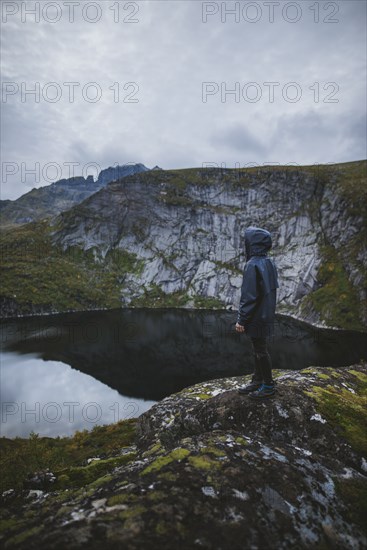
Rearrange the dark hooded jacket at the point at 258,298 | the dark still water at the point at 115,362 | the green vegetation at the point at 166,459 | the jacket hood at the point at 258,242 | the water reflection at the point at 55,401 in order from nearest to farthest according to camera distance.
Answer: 1. the green vegetation at the point at 166,459
2. the dark hooded jacket at the point at 258,298
3. the jacket hood at the point at 258,242
4. the water reflection at the point at 55,401
5. the dark still water at the point at 115,362

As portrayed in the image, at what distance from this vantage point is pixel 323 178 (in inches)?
5182

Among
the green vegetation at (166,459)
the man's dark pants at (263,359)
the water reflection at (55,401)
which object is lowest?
the water reflection at (55,401)

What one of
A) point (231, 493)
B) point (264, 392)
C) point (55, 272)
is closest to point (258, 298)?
point (264, 392)

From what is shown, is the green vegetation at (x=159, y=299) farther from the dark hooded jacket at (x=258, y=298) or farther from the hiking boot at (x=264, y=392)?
the dark hooded jacket at (x=258, y=298)

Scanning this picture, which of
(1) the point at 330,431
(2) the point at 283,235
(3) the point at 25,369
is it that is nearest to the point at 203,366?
(3) the point at 25,369

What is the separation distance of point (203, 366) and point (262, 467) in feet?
142

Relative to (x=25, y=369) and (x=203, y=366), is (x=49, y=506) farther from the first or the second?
(x=25, y=369)

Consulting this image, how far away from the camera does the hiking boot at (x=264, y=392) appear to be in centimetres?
812

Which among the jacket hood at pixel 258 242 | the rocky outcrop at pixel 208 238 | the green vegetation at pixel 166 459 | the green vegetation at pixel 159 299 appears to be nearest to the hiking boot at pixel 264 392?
the green vegetation at pixel 166 459

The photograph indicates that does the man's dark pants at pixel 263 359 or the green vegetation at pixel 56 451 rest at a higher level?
the man's dark pants at pixel 263 359

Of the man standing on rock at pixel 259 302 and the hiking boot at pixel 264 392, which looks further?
the hiking boot at pixel 264 392

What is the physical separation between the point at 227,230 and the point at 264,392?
14209 centimetres

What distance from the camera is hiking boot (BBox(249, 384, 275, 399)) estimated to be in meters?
8.12

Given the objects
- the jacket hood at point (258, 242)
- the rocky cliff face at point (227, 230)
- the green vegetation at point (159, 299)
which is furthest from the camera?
the green vegetation at point (159, 299)
